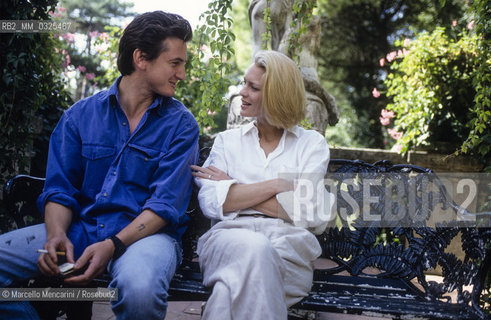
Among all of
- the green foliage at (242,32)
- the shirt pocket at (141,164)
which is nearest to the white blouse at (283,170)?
the shirt pocket at (141,164)

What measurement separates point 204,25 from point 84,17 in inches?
1185

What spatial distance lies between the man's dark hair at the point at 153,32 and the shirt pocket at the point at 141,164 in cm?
49

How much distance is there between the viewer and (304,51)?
4.75 m

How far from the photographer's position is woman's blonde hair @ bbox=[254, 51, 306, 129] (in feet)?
7.60

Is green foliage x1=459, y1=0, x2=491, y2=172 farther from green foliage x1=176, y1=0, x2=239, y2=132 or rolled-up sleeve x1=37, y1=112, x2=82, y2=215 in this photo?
rolled-up sleeve x1=37, y1=112, x2=82, y2=215

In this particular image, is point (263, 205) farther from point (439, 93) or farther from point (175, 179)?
point (439, 93)

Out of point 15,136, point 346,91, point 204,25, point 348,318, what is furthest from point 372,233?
point 346,91

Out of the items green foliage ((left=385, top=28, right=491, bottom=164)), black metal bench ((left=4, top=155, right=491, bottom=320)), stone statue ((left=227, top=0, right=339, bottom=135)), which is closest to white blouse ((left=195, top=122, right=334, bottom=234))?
black metal bench ((left=4, top=155, right=491, bottom=320))

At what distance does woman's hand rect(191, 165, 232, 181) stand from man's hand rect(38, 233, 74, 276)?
0.69 meters

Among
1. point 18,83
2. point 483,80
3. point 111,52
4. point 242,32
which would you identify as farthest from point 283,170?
point 242,32

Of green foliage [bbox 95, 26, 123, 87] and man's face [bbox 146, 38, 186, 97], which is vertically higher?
green foliage [bbox 95, 26, 123, 87]

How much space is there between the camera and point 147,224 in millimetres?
2012

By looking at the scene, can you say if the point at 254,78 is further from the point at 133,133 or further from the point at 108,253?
the point at 108,253

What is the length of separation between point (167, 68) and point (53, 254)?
105cm
